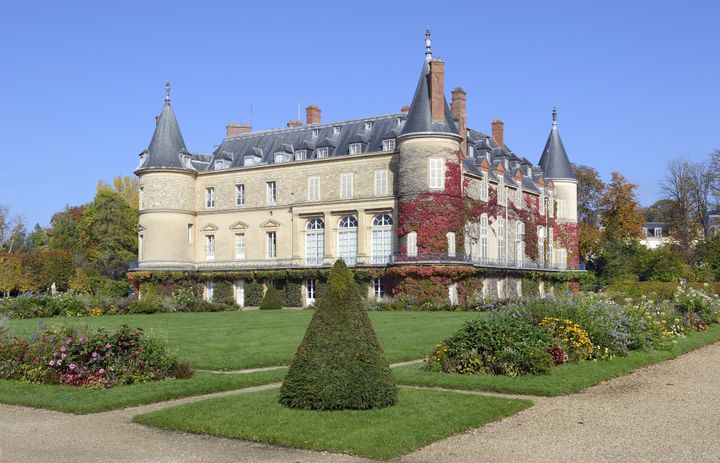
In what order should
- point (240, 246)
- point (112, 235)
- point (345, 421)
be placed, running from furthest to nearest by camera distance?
point (112, 235), point (240, 246), point (345, 421)

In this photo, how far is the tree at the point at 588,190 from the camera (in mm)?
62562

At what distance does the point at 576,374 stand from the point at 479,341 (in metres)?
1.66

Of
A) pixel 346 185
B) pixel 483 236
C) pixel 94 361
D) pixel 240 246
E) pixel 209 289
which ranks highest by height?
pixel 346 185

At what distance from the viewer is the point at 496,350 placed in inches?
514

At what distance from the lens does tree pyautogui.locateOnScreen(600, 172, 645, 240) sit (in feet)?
198

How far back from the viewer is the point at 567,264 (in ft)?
171

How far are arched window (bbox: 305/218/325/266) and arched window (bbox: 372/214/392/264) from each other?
336cm

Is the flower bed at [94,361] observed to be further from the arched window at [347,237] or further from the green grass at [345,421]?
the arched window at [347,237]

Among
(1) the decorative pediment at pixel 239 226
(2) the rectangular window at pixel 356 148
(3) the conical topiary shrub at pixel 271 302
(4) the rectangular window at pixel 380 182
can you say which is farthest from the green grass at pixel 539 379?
(1) the decorative pediment at pixel 239 226

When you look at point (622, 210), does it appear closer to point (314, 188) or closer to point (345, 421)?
point (314, 188)

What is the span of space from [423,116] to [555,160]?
1703 centimetres

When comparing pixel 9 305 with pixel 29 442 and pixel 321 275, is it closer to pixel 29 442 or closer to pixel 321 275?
pixel 321 275

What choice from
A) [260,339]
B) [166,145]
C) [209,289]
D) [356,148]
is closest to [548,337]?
[260,339]

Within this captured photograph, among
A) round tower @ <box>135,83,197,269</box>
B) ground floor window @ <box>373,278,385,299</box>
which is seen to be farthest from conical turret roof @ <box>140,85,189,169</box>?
ground floor window @ <box>373,278,385,299</box>
